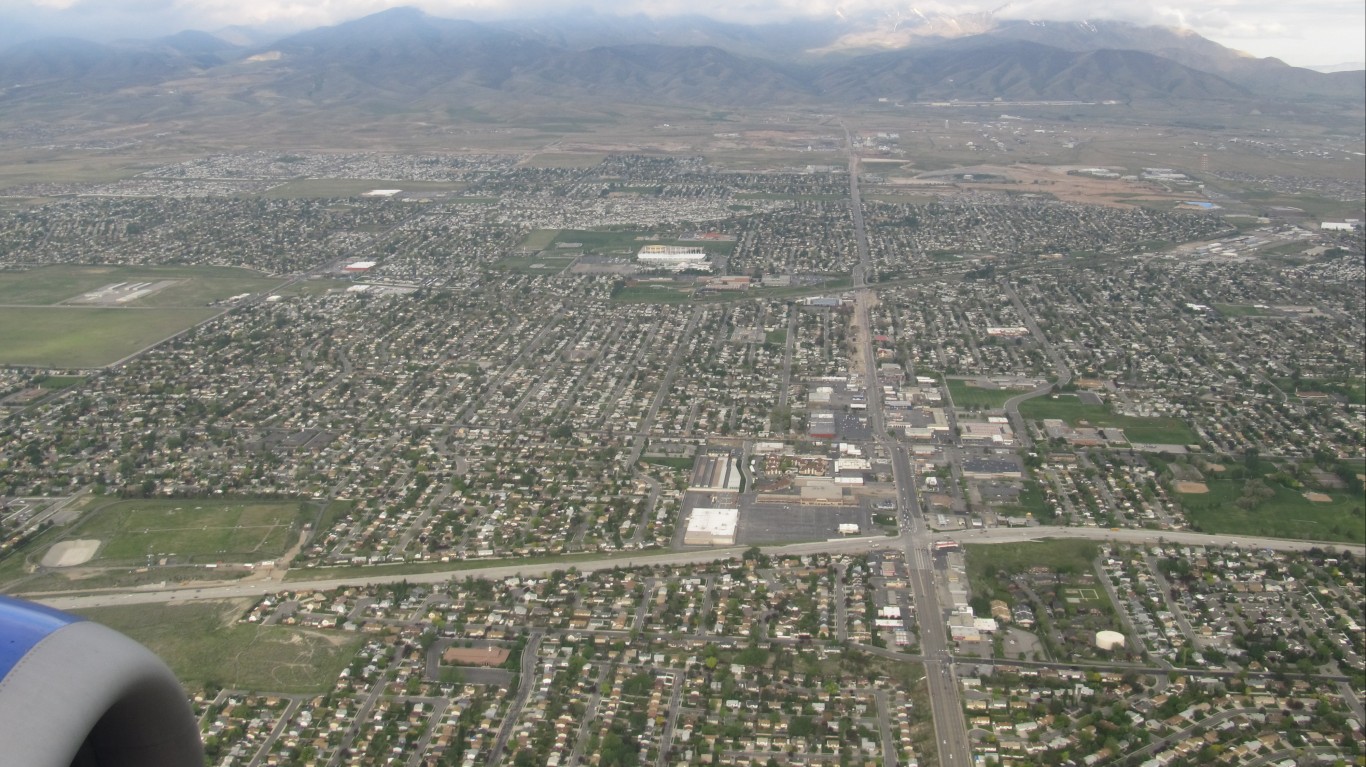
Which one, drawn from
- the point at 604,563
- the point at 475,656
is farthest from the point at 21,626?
the point at 604,563

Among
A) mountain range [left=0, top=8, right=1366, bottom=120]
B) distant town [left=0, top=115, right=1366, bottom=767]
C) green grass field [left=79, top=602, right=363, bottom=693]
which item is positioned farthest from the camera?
mountain range [left=0, top=8, right=1366, bottom=120]

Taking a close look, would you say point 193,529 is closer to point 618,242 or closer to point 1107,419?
point 1107,419

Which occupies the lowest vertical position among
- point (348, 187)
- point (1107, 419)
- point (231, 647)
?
point (231, 647)

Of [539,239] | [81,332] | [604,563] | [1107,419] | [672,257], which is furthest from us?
[539,239]

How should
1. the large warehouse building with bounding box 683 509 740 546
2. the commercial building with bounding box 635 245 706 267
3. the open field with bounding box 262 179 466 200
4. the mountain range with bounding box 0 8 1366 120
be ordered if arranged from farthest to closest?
the mountain range with bounding box 0 8 1366 120 < the open field with bounding box 262 179 466 200 < the commercial building with bounding box 635 245 706 267 < the large warehouse building with bounding box 683 509 740 546

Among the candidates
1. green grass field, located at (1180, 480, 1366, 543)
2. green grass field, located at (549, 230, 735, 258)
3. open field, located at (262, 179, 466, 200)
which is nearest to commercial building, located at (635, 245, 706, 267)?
green grass field, located at (549, 230, 735, 258)

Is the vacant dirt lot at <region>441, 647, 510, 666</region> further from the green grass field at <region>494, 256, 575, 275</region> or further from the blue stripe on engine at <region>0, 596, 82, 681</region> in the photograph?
the green grass field at <region>494, 256, 575, 275</region>

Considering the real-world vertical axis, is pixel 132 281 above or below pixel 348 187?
below

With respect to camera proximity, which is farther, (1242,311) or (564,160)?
(564,160)
